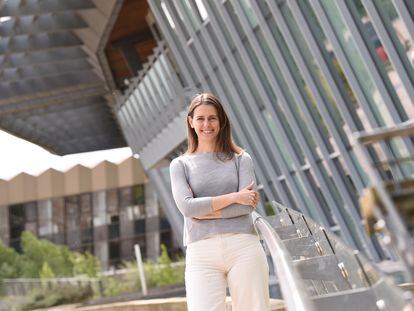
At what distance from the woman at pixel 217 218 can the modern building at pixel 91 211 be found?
59.1 meters

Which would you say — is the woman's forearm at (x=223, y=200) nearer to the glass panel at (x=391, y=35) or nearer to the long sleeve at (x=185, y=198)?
the long sleeve at (x=185, y=198)

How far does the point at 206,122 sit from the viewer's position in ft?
13.2

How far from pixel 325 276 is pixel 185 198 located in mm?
733

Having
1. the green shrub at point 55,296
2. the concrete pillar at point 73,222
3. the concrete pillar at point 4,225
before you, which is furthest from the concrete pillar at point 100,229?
the green shrub at point 55,296

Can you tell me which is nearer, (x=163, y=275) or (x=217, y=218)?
(x=217, y=218)

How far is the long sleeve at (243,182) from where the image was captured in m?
3.92

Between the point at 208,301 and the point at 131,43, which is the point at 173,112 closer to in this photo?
the point at 131,43

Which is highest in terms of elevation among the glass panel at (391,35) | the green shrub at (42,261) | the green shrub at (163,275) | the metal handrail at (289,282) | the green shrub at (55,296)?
the green shrub at (42,261)

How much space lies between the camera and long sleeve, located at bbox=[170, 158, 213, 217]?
12.7 ft

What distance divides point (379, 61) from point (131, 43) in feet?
82.7

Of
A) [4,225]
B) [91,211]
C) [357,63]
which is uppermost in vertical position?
[4,225]

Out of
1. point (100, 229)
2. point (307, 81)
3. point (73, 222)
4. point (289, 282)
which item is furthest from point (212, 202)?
point (73, 222)

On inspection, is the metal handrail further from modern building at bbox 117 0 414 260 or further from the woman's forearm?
modern building at bbox 117 0 414 260

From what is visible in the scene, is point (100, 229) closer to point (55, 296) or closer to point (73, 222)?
point (73, 222)
